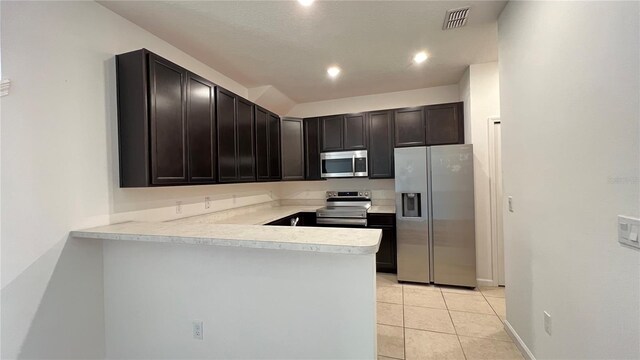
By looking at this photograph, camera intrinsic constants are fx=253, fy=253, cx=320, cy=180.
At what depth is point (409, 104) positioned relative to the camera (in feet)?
12.8

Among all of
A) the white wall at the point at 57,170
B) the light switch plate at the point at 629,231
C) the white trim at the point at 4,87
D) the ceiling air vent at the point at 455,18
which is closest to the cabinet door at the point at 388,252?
the ceiling air vent at the point at 455,18

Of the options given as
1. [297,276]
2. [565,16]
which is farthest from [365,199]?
[565,16]

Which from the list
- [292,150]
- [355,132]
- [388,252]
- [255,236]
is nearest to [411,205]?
[388,252]

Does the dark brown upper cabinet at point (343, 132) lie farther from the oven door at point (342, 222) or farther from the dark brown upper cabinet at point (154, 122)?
the dark brown upper cabinet at point (154, 122)

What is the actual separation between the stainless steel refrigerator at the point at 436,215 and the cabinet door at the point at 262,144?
5.68ft

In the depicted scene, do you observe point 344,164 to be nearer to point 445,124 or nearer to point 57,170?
point 445,124

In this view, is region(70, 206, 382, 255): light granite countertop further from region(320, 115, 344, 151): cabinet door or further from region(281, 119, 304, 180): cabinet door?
region(320, 115, 344, 151): cabinet door

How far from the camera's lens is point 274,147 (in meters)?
3.65

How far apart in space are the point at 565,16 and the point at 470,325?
238cm

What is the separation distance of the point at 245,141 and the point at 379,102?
2.29 metres

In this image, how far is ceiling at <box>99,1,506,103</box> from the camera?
1.94 metres

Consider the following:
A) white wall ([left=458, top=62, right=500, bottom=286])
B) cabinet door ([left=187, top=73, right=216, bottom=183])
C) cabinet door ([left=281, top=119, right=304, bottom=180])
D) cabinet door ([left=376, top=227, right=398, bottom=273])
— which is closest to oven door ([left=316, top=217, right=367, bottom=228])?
cabinet door ([left=376, top=227, right=398, bottom=273])

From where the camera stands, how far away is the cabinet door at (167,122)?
184 cm

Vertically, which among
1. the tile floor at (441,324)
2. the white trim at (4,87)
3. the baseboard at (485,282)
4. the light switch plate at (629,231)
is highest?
the white trim at (4,87)
